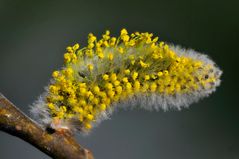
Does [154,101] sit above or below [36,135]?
above

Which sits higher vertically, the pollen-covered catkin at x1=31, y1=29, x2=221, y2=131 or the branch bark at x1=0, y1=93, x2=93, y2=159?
the pollen-covered catkin at x1=31, y1=29, x2=221, y2=131

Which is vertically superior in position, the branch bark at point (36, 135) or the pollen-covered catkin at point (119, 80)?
the pollen-covered catkin at point (119, 80)

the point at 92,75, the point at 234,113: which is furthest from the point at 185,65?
the point at 234,113

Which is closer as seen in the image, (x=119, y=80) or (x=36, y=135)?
(x=36, y=135)

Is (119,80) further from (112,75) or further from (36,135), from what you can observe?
(36,135)

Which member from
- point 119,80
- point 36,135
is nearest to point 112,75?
point 119,80

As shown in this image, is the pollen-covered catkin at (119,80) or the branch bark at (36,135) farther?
the pollen-covered catkin at (119,80)
